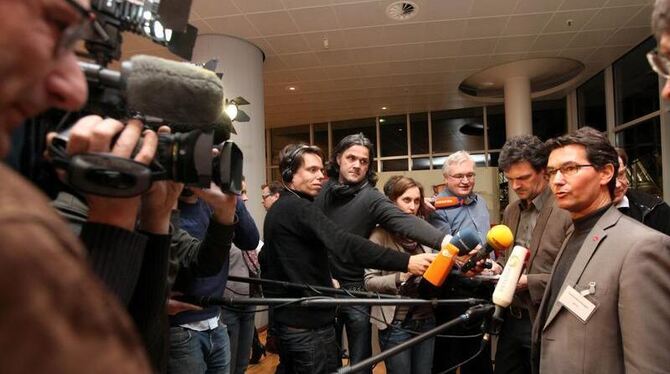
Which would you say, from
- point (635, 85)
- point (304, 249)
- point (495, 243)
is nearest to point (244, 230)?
point (304, 249)

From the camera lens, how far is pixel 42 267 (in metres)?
0.23

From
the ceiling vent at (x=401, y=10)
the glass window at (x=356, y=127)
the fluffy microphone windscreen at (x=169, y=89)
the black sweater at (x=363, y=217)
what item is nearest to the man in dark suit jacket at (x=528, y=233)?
the black sweater at (x=363, y=217)

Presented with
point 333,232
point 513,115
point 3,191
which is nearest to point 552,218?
point 333,232

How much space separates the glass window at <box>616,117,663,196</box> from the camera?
499cm

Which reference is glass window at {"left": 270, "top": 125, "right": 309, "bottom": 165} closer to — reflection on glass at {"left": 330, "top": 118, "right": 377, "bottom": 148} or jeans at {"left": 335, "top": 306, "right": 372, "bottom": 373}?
reflection on glass at {"left": 330, "top": 118, "right": 377, "bottom": 148}

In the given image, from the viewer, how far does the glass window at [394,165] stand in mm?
8500

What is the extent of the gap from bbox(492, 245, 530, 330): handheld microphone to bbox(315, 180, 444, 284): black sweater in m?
0.36

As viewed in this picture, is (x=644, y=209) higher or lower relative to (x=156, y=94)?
lower

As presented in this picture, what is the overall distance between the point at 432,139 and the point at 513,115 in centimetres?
219

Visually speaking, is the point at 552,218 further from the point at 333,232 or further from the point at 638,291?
the point at 333,232

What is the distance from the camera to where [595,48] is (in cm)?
509

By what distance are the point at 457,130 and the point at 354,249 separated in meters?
7.05

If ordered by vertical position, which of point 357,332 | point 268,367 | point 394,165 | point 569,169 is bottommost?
point 268,367

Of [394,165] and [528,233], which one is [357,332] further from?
[394,165]
